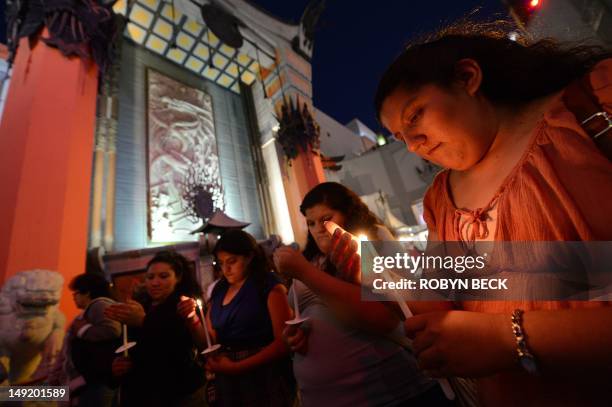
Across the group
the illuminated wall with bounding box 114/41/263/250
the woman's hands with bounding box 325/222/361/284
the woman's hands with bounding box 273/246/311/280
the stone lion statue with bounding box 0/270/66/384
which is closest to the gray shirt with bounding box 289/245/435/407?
the woman's hands with bounding box 273/246/311/280

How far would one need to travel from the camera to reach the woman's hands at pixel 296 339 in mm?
1142

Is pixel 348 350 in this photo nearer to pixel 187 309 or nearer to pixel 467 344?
pixel 467 344

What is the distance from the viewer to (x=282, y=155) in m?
8.71

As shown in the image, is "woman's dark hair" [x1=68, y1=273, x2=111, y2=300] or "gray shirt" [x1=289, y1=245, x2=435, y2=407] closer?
"gray shirt" [x1=289, y1=245, x2=435, y2=407]

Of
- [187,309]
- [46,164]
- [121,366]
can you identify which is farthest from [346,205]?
[46,164]

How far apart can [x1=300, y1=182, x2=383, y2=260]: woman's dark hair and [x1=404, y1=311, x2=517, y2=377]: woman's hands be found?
0.74 metres

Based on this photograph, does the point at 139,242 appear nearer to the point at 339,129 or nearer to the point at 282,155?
the point at 282,155

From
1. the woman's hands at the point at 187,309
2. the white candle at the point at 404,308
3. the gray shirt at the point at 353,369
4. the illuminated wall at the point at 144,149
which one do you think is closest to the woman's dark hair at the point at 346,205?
the gray shirt at the point at 353,369

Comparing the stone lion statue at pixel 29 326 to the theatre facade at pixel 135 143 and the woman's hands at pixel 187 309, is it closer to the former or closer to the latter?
the theatre facade at pixel 135 143

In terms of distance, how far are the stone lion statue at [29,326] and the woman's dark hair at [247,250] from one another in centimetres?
238

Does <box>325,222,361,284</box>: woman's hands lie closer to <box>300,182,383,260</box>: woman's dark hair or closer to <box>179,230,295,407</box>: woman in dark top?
<box>300,182,383,260</box>: woman's dark hair

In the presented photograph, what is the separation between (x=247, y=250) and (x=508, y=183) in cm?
167

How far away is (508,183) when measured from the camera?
2.05ft

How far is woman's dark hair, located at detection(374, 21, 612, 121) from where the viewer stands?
25.7 inches
